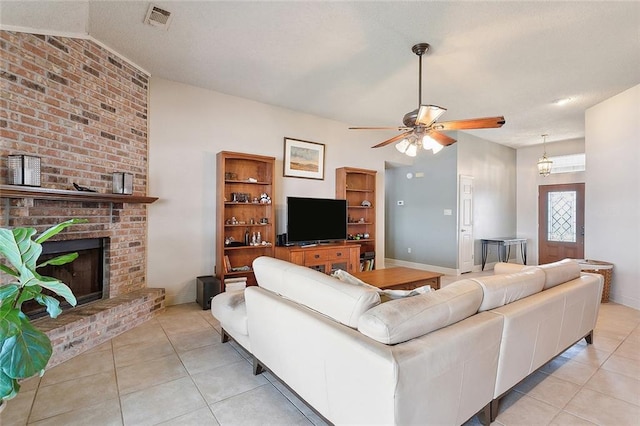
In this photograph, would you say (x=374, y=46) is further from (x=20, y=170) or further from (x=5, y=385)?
(x=5, y=385)

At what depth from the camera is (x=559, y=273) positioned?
236 centimetres

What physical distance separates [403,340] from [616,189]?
15.3 ft

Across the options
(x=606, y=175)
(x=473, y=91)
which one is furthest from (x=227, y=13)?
(x=606, y=175)

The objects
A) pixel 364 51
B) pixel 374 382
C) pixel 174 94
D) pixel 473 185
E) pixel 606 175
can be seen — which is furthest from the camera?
pixel 473 185

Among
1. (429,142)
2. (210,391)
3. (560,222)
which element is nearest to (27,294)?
(210,391)

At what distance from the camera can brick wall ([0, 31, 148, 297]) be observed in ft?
7.73

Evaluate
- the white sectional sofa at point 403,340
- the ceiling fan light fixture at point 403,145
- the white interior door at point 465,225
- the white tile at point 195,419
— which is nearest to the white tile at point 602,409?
the white sectional sofa at point 403,340

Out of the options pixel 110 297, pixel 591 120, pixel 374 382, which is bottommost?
pixel 110 297

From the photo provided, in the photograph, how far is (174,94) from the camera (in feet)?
12.4

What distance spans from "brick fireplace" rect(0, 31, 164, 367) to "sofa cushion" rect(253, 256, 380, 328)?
175cm

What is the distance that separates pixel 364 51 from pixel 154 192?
9.33ft

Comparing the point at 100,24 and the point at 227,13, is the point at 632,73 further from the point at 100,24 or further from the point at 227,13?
the point at 100,24

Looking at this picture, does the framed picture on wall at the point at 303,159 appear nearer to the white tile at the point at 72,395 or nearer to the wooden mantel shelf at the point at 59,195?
the wooden mantel shelf at the point at 59,195

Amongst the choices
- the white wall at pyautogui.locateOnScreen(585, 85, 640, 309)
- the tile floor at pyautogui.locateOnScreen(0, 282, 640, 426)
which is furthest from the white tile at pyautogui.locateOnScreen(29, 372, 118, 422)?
the white wall at pyautogui.locateOnScreen(585, 85, 640, 309)
